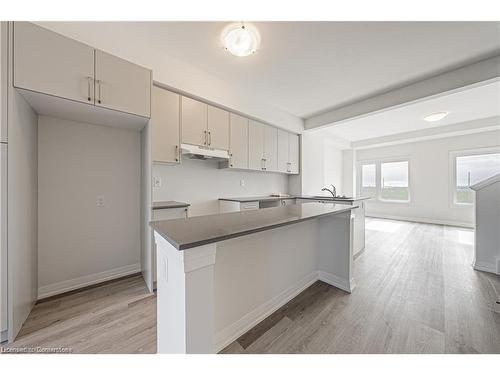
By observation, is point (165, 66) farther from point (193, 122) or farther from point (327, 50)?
point (327, 50)

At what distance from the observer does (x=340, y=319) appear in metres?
1.51

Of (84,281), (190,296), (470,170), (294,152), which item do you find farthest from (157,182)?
(470,170)

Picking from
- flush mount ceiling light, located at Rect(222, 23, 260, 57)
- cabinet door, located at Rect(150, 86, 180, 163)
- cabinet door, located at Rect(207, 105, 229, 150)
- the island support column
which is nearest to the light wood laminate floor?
the island support column

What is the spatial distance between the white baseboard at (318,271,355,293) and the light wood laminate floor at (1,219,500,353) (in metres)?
0.07

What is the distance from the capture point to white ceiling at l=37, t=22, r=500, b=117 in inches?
71.9

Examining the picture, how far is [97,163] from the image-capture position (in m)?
2.16

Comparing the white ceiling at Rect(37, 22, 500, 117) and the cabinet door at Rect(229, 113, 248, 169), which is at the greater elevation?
the white ceiling at Rect(37, 22, 500, 117)

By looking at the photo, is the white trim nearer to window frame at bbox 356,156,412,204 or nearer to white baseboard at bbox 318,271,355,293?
white baseboard at bbox 318,271,355,293

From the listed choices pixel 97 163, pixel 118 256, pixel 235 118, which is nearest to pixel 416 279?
pixel 235 118

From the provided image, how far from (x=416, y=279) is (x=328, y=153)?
Result: 505 centimetres

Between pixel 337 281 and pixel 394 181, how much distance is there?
5.98 m

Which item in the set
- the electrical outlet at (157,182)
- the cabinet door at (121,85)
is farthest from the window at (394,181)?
the cabinet door at (121,85)

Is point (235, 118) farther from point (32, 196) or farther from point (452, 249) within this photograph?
point (452, 249)
